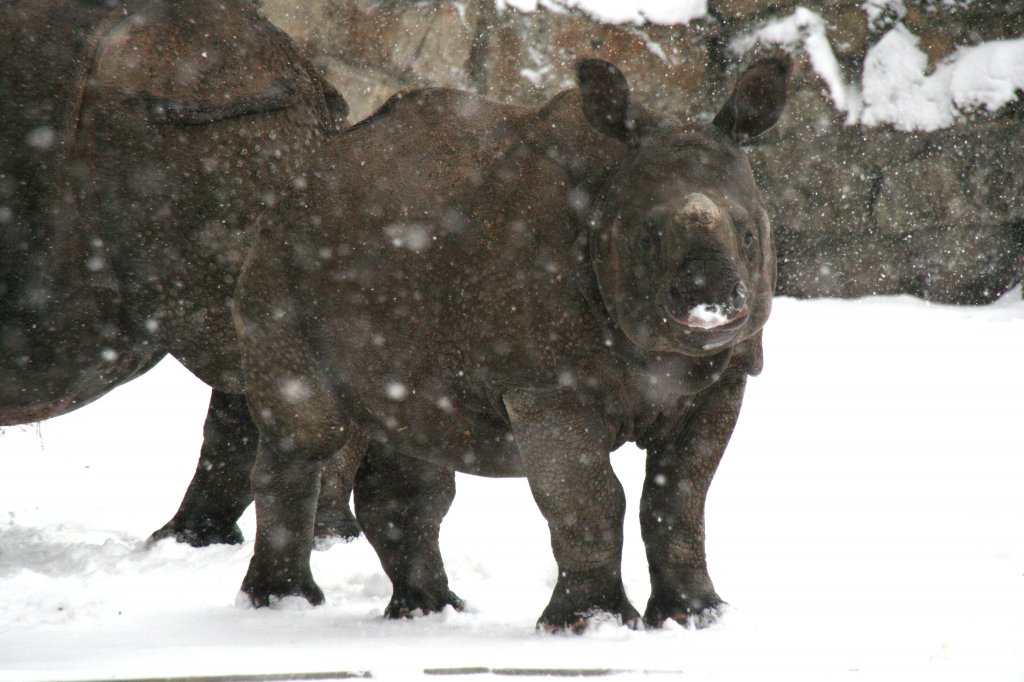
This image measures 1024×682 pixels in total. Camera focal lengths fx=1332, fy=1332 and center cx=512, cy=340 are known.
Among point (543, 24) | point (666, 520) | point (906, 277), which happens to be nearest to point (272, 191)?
point (666, 520)

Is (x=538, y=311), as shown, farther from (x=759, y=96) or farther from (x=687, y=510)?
(x=759, y=96)

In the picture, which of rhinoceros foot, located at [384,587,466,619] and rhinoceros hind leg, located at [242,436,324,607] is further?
rhinoceros hind leg, located at [242,436,324,607]

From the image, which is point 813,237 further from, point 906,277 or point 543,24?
point 543,24

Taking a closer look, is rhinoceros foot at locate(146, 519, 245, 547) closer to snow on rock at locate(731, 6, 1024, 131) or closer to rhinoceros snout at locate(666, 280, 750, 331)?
rhinoceros snout at locate(666, 280, 750, 331)

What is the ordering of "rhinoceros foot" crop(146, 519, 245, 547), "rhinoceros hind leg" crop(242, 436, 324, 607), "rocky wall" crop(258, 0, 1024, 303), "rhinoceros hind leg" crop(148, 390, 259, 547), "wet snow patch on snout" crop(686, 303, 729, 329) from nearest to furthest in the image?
"wet snow patch on snout" crop(686, 303, 729, 329), "rhinoceros hind leg" crop(242, 436, 324, 607), "rhinoceros foot" crop(146, 519, 245, 547), "rhinoceros hind leg" crop(148, 390, 259, 547), "rocky wall" crop(258, 0, 1024, 303)

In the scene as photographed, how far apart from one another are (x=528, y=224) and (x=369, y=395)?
0.91 metres

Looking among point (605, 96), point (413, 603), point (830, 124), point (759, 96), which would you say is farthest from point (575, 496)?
point (830, 124)

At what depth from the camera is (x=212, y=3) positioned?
628 centimetres

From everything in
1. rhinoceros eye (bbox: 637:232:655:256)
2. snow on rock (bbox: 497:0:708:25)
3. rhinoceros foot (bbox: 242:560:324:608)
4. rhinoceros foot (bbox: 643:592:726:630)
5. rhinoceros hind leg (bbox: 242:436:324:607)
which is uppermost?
snow on rock (bbox: 497:0:708:25)

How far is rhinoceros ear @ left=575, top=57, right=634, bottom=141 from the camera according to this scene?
163 inches

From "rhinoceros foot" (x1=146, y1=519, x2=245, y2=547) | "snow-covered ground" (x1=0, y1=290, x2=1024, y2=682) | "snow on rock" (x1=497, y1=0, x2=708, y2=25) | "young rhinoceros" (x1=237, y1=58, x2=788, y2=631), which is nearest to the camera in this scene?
"snow-covered ground" (x1=0, y1=290, x2=1024, y2=682)

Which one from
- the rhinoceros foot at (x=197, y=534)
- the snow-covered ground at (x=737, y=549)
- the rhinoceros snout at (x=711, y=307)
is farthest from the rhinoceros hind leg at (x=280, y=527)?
the rhinoceros snout at (x=711, y=307)

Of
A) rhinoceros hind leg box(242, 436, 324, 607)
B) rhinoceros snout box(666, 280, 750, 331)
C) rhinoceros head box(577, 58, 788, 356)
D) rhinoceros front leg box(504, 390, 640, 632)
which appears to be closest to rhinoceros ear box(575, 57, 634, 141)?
rhinoceros head box(577, 58, 788, 356)

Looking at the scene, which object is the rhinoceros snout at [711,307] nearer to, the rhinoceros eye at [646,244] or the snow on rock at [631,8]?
the rhinoceros eye at [646,244]
